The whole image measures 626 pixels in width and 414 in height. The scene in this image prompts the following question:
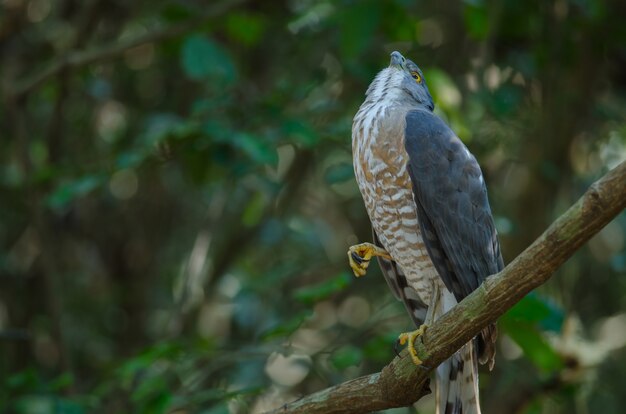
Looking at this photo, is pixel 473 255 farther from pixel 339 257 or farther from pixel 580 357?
pixel 339 257

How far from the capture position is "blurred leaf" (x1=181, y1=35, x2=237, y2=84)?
15.8 feet

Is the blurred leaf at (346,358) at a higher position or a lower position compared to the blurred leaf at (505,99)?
lower

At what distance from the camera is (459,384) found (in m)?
3.74

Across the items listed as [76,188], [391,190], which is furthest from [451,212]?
[76,188]

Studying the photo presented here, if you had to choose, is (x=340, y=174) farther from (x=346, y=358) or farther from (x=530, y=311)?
(x=530, y=311)

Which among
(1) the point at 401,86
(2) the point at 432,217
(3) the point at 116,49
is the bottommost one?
(2) the point at 432,217

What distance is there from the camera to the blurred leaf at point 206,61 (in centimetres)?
481

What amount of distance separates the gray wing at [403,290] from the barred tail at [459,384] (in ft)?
0.89

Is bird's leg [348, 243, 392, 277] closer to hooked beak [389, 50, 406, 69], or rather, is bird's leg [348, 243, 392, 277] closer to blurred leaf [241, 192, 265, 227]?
hooked beak [389, 50, 406, 69]

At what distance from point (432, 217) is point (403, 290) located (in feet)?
1.70

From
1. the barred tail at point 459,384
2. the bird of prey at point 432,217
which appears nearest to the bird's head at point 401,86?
the bird of prey at point 432,217

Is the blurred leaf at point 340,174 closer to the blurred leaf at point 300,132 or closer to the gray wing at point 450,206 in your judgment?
the blurred leaf at point 300,132

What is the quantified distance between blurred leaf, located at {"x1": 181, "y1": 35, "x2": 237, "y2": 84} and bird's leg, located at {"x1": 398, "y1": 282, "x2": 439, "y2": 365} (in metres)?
1.75

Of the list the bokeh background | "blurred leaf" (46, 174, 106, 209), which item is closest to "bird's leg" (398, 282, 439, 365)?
the bokeh background
